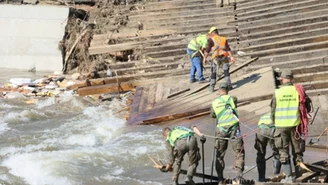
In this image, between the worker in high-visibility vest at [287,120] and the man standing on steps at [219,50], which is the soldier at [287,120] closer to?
the worker in high-visibility vest at [287,120]

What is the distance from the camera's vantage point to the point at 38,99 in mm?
18391

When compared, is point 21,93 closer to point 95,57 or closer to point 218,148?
point 95,57

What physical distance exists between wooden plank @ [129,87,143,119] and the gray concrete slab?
483 cm

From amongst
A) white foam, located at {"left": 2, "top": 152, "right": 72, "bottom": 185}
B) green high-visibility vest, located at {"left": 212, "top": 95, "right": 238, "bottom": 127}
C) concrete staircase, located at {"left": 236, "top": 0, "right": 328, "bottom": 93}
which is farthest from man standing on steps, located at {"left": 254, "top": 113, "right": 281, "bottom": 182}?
concrete staircase, located at {"left": 236, "top": 0, "right": 328, "bottom": 93}

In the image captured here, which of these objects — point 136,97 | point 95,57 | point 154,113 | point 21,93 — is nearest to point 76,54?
point 95,57

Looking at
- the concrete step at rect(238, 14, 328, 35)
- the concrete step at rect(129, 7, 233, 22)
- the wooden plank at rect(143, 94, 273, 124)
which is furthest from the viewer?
the concrete step at rect(129, 7, 233, 22)

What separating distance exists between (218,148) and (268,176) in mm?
1047

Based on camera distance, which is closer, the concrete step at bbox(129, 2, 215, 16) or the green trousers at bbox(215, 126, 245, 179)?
the green trousers at bbox(215, 126, 245, 179)

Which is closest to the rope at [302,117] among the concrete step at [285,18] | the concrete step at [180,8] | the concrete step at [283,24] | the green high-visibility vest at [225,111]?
the green high-visibility vest at [225,111]

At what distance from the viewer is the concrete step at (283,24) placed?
18.7m

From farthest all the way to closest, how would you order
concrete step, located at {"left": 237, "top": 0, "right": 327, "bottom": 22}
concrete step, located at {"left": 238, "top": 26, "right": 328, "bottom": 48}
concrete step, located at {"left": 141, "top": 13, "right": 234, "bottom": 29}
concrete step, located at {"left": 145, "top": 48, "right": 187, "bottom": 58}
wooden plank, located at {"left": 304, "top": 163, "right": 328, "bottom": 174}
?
concrete step, located at {"left": 141, "top": 13, "right": 234, "bottom": 29}
concrete step, located at {"left": 237, "top": 0, "right": 327, "bottom": 22}
concrete step, located at {"left": 145, "top": 48, "right": 187, "bottom": 58}
concrete step, located at {"left": 238, "top": 26, "right": 328, "bottom": 48}
wooden plank, located at {"left": 304, "top": 163, "right": 328, "bottom": 174}

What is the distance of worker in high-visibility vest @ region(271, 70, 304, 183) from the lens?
8758 millimetres

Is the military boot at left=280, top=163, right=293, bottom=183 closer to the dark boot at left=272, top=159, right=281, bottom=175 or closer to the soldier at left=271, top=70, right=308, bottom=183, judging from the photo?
the soldier at left=271, top=70, right=308, bottom=183

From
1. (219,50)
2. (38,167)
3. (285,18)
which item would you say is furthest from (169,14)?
(38,167)
